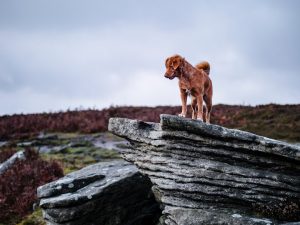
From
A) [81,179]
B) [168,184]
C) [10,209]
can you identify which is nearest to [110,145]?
[10,209]

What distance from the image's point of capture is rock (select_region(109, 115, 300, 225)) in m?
10.0

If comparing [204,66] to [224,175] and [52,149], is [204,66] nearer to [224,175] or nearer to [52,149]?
[224,175]

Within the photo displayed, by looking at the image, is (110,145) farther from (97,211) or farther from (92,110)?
(97,211)

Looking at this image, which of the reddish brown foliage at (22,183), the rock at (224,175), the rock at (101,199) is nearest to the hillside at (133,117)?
the reddish brown foliage at (22,183)

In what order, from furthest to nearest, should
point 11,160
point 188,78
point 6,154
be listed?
1. point 6,154
2. point 11,160
3. point 188,78

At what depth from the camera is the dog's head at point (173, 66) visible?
10469 mm

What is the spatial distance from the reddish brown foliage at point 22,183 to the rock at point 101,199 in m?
5.24

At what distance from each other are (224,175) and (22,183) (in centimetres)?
1267

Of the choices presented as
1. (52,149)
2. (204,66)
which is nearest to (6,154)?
(52,149)

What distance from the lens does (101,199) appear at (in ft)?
41.7

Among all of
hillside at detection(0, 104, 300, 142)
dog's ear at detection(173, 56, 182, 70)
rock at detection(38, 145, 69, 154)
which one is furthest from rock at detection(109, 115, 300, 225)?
hillside at detection(0, 104, 300, 142)

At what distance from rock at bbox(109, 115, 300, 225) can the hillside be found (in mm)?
16499

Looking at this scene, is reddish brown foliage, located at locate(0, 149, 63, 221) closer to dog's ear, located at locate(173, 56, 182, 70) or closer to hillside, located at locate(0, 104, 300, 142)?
hillside, located at locate(0, 104, 300, 142)

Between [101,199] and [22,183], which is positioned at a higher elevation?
[101,199]
